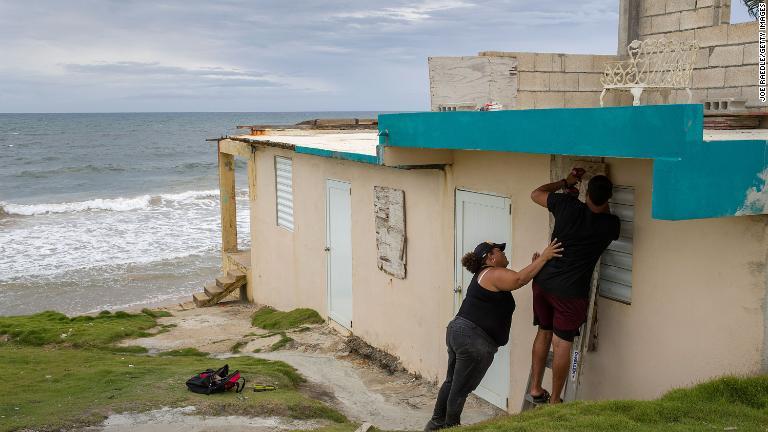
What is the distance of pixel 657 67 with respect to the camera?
8820mm

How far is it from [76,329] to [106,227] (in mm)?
18936

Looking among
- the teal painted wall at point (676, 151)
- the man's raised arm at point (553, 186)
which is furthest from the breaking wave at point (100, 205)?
the teal painted wall at point (676, 151)

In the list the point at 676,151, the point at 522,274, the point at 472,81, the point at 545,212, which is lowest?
the point at 522,274

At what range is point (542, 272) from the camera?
20.5ft

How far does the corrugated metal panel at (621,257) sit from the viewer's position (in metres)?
6.07

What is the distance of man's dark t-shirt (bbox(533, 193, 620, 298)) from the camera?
19.5 ft

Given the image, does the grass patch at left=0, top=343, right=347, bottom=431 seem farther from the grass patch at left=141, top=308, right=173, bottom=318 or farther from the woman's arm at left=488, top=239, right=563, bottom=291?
the grass patch at left=141, top=308, right=173, bottom=318

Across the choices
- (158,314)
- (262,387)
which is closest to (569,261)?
(262,387)

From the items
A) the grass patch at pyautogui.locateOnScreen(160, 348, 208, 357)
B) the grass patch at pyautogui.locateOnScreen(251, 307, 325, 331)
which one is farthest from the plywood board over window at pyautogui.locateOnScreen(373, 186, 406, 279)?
the grass patch at pyautogui.locateOnScreen(160, 348, 208, 357)

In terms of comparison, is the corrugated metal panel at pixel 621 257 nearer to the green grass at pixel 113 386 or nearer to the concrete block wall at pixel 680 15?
the green grass at pixel 113 386

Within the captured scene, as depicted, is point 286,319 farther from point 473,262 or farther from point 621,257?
point 621,257

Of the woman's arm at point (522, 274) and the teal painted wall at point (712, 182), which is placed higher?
the teal painted wall at point (712, 182)

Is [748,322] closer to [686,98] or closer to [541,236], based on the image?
[541,236]

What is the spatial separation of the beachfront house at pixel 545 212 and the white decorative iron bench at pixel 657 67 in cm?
30
